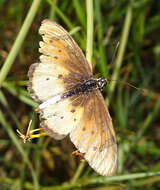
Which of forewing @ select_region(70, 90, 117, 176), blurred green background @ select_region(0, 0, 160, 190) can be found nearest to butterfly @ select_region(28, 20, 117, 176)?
forewing @ select_region(70, 90, 117, 176)

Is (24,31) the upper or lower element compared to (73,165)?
upper

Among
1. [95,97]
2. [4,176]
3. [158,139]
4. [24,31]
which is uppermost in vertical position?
[24,31]

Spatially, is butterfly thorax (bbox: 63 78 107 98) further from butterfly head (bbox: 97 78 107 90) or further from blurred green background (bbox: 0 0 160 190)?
blurred green background (bbox: 0 0 160 190)

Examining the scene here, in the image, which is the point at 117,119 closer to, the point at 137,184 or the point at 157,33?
the point at 137,184

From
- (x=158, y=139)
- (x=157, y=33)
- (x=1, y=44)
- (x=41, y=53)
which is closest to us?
(x=41, y=53)

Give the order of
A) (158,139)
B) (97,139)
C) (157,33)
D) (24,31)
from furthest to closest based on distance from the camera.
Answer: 1. (157,33)
2. (158,139)
3. (97,139)
4. (24,31)

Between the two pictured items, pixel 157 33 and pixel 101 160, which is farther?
pixel 157 33

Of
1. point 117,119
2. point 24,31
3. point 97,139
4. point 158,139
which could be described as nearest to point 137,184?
point 117,119
